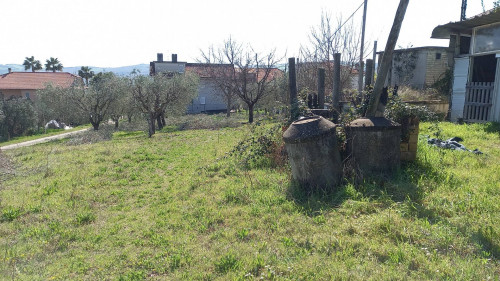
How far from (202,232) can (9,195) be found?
468 centimetres

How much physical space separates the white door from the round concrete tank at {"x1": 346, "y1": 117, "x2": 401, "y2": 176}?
8135 millimetres

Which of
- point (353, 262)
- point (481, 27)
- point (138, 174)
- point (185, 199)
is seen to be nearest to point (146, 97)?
point (138, 174)

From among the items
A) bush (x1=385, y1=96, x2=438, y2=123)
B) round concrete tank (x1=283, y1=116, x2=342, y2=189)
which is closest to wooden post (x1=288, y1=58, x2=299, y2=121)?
round concrete tank (x1=283, y1=116, x2=342, y2=189)

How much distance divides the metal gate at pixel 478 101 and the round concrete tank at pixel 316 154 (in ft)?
27.6

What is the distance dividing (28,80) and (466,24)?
54.3 m

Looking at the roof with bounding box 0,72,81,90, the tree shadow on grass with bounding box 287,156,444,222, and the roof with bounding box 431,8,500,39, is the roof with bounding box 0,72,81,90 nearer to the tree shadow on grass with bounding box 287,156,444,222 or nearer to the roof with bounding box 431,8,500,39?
the roof with bounding box 431,8,500,39

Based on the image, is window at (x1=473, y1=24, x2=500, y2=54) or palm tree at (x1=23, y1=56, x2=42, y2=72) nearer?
window at (x1=473, y1=24, x2=500, y2=54)

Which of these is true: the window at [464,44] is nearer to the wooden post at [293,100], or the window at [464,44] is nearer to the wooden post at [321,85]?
the wooden post at [321,85]

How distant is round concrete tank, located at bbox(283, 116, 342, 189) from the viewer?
16.0 feet

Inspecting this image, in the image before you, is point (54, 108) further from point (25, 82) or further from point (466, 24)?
point (466, 24)

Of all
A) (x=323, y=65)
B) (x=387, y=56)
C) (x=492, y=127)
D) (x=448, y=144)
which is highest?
(x=323, y=65)

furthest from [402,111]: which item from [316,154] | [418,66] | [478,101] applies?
[418,66]

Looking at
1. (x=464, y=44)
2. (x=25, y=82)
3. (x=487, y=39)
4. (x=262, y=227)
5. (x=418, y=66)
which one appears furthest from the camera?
(x=25, y=82)

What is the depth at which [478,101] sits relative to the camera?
10703 millimetres
